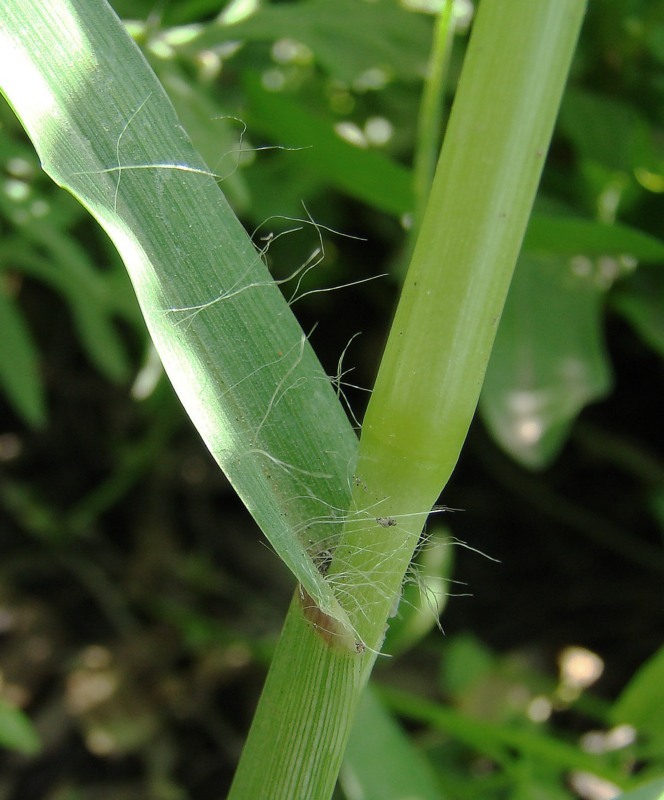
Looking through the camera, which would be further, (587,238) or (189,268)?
(587,238)

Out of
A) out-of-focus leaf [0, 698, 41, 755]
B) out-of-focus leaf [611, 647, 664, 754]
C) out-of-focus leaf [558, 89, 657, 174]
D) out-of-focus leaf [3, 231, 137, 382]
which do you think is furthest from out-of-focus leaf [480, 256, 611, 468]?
out-of-focus leaf [0, 698, 41, 755]

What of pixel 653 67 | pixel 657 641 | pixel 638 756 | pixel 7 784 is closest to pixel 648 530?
pixel 657 641

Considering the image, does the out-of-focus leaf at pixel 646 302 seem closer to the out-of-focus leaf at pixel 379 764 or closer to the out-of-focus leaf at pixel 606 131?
the out-of-focus leaf at pixel 606 131

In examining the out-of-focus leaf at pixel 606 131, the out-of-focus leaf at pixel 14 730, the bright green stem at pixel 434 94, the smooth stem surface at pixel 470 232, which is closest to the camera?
the smooth stem surface at pixel 470 232

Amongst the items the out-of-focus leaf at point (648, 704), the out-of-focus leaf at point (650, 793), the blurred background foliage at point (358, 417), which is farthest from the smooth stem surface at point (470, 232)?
the out-of-focus leaf at point (648, 704)

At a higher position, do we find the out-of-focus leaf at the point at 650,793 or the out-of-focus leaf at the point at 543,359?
the out-of-focus leaf at the point at 650,793

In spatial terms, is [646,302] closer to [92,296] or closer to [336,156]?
[336,156]

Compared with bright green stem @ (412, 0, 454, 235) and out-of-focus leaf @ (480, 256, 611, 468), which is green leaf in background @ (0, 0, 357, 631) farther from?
out-of-focus leaf @ (480, 256, 611, 468)

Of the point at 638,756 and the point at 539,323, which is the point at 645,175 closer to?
the point at 539,323

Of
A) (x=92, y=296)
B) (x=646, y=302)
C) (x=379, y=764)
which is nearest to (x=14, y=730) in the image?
(x=379, y=764)
